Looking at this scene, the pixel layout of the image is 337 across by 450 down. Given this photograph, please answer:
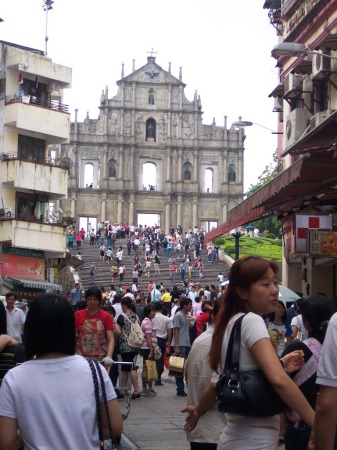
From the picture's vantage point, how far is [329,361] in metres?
4.68

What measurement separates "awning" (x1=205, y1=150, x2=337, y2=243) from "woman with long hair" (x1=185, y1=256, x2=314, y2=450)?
654cm

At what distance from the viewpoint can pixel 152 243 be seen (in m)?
56.7

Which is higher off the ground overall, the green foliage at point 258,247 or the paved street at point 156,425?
the green foliage at point 258,247

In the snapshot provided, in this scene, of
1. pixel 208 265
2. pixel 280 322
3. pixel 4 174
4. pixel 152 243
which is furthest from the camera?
pixel 152 243

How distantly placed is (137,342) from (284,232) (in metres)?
15.3

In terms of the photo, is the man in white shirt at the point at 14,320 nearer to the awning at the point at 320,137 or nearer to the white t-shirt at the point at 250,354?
the awning at the point at 320,137

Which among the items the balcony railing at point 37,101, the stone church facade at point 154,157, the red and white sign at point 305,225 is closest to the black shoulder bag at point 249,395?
the red and white sign at point 305,225

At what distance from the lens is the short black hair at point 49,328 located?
4.29 meters

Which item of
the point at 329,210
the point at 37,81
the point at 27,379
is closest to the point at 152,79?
the point at 37,81

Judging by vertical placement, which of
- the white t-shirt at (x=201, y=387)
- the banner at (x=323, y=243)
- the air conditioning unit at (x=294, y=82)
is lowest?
the white t-shirt at (x=201, y=387)

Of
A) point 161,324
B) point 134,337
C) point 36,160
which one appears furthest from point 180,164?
point 134,337

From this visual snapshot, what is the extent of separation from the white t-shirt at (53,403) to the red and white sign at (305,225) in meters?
14.1

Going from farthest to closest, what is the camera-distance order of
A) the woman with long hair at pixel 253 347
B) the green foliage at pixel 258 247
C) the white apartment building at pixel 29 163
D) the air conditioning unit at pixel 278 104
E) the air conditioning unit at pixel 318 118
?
1. the green foliage at pixel 258 247
2. the white apartment building at pixel 29 163
3. the air conditioning unit at pixel 278 104
4. the air conditioning unit at pixel 318 118
5. the woman with long hair at pixel 253 347

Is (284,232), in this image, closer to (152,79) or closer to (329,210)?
(329,210)
